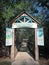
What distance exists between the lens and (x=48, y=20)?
58.9 ft

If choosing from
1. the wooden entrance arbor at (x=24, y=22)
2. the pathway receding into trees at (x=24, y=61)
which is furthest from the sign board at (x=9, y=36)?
the pathway receding into trees at (x=24, y=61)

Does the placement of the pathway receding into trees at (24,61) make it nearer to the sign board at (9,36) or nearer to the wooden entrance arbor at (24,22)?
the wooden entrance arbor at (24,22)

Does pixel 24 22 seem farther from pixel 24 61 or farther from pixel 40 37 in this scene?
pixel 24 61

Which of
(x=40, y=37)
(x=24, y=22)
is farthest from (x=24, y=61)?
(x=24, y=22)

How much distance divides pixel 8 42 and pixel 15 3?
4.41 m

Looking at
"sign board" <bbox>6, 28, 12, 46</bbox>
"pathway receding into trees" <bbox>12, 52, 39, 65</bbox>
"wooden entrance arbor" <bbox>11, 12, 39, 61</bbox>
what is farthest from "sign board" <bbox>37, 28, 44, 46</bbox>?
"sign board" <bbox>6, 28, 12, 46</bbox>

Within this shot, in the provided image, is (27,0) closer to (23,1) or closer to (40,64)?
(23,1)

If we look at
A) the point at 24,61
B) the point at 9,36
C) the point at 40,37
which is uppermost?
the point at 9,36

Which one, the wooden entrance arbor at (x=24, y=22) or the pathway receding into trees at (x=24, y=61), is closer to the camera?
the pathway receding into trees at (x=24, y=61)

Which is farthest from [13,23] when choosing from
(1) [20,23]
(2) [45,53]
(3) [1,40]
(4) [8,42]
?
(2) [45,53]

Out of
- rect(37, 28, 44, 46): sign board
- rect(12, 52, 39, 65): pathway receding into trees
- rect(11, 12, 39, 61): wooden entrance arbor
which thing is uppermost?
rect(11, 12, 39, 61): wooden entrance arbor

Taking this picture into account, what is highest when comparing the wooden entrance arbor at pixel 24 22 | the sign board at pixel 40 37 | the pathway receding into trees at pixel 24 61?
the wooden entrance arbor at pixel 24 22

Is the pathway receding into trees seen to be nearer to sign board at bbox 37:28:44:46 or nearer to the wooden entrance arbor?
the wooden entrance arbor

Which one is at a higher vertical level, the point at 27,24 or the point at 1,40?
the point at 27,24
